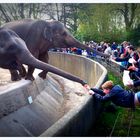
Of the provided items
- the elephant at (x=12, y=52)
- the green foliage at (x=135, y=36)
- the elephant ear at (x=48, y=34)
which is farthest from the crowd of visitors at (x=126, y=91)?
the elephant at (x=12, y=52)

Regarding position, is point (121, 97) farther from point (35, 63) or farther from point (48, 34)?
point (48, 34)

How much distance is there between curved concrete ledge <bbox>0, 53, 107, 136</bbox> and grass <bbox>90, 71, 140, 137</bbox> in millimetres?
240

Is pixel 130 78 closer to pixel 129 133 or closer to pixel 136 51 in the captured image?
pixel 129 133

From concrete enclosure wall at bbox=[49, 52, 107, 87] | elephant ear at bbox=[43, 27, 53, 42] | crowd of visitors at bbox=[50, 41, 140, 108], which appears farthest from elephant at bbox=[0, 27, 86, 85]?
concrete enclosure wall at bbox=[49, 52, 107, 87]

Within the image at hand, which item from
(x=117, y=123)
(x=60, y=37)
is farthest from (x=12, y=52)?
(x=60, y=37)

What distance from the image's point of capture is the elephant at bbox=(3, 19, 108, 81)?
35.3 feet

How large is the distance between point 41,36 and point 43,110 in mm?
2303

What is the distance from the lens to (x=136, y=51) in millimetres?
10758

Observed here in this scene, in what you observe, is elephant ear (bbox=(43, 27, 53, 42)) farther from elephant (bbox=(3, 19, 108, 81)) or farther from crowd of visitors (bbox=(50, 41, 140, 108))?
crowd of visitors (bbox=(50, 41, 140, 108))

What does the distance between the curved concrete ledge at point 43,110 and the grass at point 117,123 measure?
0.79ft

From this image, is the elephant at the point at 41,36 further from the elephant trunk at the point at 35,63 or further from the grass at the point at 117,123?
the grass at the point at 117,123

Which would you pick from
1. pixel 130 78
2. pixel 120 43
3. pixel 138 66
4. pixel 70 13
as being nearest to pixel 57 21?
pixel 70 13

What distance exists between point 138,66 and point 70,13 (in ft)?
10.2

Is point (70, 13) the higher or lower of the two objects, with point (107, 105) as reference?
higher
